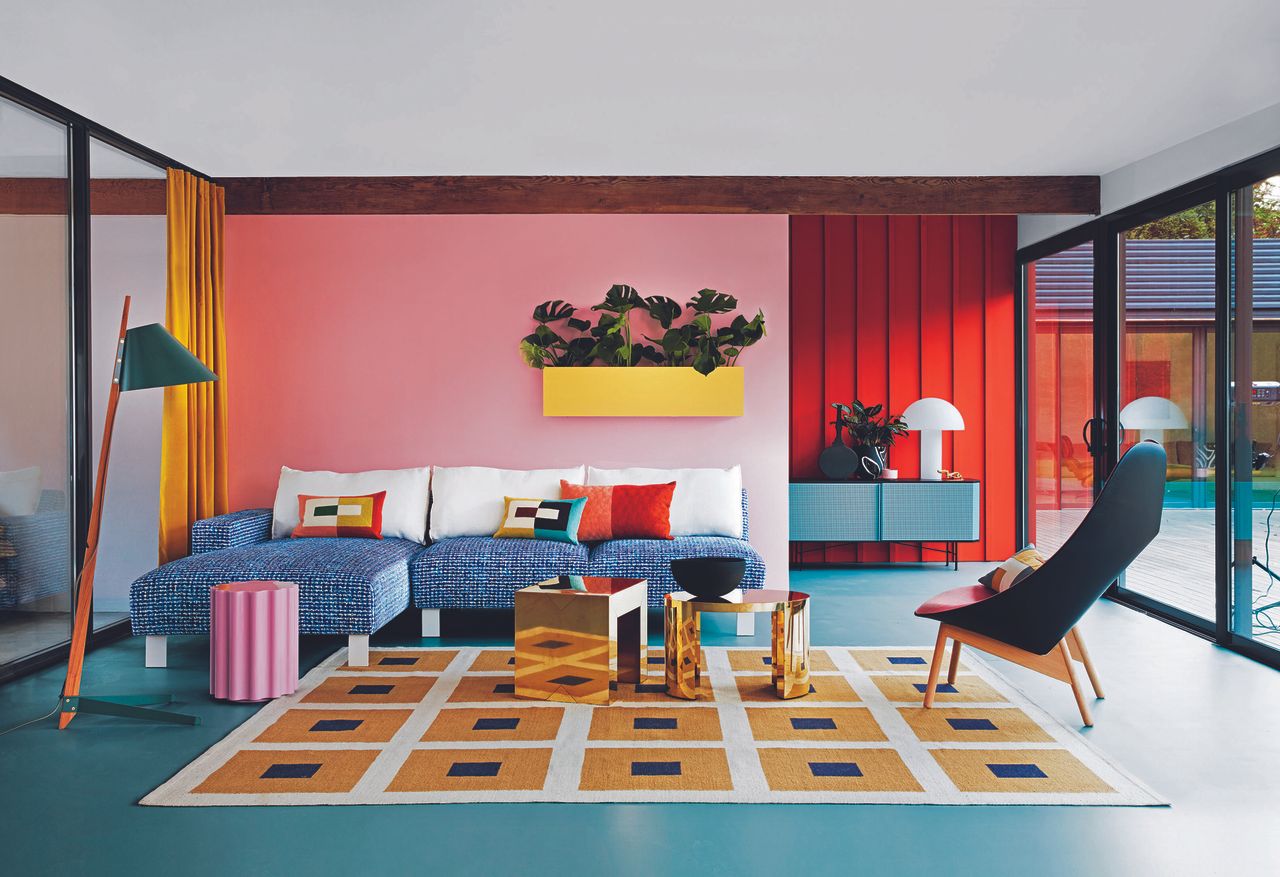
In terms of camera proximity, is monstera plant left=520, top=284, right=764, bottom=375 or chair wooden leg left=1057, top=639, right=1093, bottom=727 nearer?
chair wooden leg left=1057, top=639, right=1093, bottom=727

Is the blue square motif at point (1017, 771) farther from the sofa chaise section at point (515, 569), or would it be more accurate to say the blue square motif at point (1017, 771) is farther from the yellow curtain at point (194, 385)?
the yellow curtain at point (194, 385)

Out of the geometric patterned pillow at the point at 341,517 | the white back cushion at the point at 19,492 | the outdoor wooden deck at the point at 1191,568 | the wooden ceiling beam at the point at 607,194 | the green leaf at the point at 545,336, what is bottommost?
the outdoor wooden deck at the point at 1191,568

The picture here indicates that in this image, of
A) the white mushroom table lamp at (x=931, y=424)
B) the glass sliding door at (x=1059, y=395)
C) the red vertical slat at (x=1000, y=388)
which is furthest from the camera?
the red vertical slat at (x=1000, y=388)

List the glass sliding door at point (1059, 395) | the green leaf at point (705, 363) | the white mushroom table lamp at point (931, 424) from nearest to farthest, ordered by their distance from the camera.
A: the green leaf at point (705, 363) < the glass sliding door at point (1059, 395) < the white mushroom table lamp at point (931, 424)

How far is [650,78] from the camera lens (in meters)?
3.79

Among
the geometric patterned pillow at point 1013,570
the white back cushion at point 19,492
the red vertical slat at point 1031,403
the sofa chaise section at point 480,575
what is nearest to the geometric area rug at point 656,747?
the geometric patterned pillow at point 1013,570

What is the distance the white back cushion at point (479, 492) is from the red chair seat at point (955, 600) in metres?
2.33

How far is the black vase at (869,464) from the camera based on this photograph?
6.68m

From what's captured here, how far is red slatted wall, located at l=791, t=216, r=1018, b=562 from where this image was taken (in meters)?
6.96

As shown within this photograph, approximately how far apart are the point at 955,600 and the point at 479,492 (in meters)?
2.68

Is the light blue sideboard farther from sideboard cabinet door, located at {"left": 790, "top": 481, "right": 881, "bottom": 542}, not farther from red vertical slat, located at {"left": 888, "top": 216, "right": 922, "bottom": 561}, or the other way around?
red vertical slat, located at {"left": 888, "top": 216, "right": 922, "bottom": 561}

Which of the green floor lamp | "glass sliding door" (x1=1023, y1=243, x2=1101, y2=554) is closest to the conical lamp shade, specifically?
the green floor lamp

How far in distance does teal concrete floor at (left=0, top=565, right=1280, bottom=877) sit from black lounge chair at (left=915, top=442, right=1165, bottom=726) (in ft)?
1.19

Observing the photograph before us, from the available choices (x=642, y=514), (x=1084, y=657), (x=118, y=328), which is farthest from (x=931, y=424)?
(x=118, y=328)
